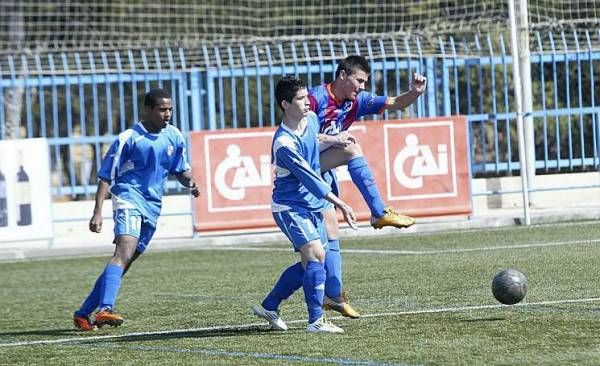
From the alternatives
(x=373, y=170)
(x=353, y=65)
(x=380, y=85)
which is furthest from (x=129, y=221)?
(x=380, y=85)

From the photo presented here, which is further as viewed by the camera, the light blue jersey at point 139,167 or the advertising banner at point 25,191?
the advertising banner at point 25,191

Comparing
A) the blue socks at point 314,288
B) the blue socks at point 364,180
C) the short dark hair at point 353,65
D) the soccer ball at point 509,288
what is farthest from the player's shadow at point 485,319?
the short dark hair at point 353,65

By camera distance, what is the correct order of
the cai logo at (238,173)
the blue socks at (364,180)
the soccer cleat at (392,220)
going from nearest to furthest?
the soccer cleat at (392,220) < the blue socks at (364,180) < the cai logo at (238,173)

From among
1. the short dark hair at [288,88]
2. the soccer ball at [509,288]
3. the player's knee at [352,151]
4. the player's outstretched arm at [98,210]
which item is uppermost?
the short dark hair at [288,88]

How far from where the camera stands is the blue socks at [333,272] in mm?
10609

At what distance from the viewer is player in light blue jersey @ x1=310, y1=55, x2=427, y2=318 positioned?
10.8m

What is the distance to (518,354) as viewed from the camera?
27.0ft

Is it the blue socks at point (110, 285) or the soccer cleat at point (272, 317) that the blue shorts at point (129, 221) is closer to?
the blue socks at point (110, 285)

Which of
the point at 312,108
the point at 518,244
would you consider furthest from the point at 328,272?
the point at 518,244

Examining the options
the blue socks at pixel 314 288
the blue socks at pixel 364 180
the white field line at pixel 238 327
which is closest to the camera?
the blue socks at pixel 314 288

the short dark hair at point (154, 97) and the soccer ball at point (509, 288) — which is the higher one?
the short dark hair at point (154, 97)

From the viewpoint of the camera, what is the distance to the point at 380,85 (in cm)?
2342

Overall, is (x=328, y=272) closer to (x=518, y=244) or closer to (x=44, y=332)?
(x=44, y=332)

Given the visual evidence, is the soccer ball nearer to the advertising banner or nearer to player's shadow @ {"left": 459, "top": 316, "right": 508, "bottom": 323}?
player's shadow @ {"left": 459, "top": 316, "right": 508, "bottom": 323}
